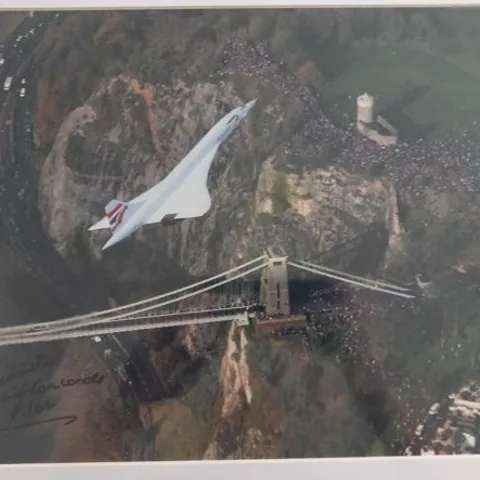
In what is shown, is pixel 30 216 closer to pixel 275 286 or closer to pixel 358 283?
pixel 275 286

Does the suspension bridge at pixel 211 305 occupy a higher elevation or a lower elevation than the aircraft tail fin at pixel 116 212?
lower

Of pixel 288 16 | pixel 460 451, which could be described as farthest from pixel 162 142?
pixel 460 451

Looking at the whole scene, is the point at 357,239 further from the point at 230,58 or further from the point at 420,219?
the point at 230,58

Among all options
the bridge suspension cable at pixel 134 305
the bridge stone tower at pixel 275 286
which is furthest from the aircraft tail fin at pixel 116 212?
the bridge stone tower at pixel 275 286
